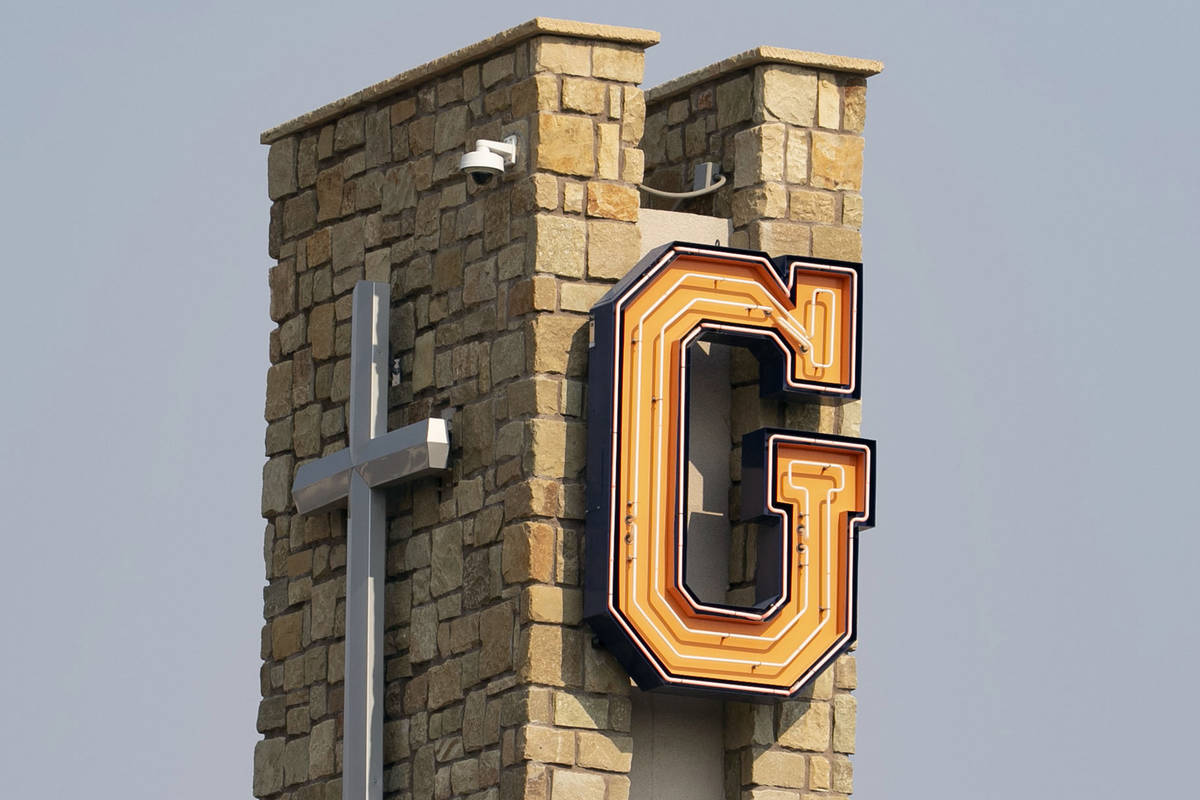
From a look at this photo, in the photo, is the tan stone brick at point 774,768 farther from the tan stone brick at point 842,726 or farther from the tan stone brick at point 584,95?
the tan stone brick at point 584,95

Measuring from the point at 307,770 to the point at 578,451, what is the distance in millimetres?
2881

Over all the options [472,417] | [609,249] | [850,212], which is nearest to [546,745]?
[472,417]

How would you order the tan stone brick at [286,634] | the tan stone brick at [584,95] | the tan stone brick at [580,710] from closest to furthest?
the tan stone brick at [580,710] → the tan stone brick at [584,95] → the tan stone brick at [286,634]

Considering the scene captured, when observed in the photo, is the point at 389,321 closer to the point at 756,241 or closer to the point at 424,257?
the point at 424,257

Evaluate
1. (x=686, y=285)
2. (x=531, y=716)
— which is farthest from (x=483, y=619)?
(x=686, y=285)

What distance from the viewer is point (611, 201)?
20.5m

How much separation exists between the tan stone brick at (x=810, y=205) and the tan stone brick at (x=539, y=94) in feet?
4.79

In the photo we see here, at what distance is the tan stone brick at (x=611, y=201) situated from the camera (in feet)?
67.3

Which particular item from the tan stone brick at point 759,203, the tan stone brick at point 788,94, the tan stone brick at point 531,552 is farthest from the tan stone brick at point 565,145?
the tan stone brick at point 531,552

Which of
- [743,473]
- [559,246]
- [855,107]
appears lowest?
[743,473]

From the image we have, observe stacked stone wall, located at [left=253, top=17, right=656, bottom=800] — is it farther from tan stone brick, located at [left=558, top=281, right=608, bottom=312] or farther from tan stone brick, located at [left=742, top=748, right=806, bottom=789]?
tan stone brick, located at [left=742, top=748, right=806, bottom=789]

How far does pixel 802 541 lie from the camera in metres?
20.2

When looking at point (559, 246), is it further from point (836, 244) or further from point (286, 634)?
point (286, 634)

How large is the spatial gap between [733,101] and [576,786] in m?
4.00
